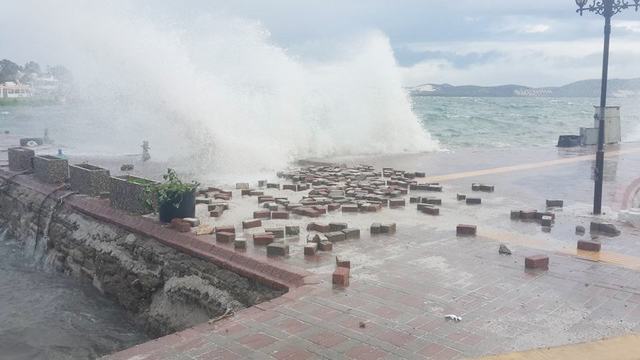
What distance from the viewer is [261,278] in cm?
637

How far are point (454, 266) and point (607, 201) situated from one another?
6.03 m

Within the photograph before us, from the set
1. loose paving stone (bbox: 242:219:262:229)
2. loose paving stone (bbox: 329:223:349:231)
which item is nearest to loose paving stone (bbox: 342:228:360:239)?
loose paving stone (bbox: 329:223:349:231)

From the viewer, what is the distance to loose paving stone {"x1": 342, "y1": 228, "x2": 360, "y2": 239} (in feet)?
25.6

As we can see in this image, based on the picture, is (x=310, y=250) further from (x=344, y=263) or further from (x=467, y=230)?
(x=467, y=230)

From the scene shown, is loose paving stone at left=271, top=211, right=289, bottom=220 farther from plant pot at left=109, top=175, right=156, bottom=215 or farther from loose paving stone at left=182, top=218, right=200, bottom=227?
plant pot at left=109, top=175, right=156, bottom=215

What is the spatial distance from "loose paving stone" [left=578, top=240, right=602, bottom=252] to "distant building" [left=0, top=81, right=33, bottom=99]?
12822 cm

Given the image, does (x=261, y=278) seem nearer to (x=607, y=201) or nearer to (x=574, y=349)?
(x=574, y=349)

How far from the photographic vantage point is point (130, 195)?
364 inches

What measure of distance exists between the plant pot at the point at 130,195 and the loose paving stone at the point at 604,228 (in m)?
6.57

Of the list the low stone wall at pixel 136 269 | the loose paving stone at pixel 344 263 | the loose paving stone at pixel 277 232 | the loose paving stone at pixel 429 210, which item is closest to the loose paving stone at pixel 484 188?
the loose paving stone at pixel 429 210

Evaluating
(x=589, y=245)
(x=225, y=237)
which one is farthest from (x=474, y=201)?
(x=225, y=237)

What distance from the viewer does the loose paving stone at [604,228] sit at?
27.4 ft

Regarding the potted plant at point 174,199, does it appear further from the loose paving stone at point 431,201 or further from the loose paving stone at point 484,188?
the loose paving stone at point 484,188

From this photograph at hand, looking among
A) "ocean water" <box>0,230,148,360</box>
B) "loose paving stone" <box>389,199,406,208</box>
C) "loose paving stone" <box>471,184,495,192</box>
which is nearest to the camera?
"ocean water" <box>0,230,148,360</box>
